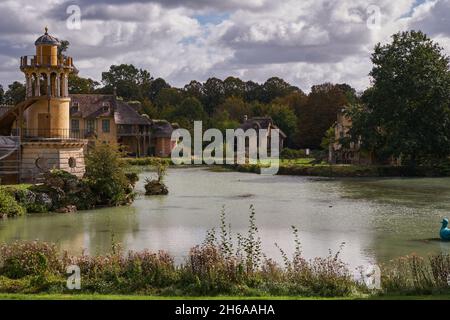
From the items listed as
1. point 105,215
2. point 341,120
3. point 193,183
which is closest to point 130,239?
point 105,215

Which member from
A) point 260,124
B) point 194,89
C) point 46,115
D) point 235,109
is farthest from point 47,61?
point 194,89

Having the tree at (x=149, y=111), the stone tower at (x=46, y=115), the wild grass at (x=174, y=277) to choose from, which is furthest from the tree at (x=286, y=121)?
the wild grass at (x=174, y=277)

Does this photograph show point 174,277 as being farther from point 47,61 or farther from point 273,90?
point 273,90

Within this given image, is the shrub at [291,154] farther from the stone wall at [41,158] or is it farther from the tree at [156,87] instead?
the tree at [156,87]

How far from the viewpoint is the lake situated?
21.5 m

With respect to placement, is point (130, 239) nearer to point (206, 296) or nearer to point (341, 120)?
point (206, 296)

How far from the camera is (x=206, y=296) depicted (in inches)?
514

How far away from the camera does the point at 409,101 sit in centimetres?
5600

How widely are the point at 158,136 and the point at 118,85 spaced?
33.7 m

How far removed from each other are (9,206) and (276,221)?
39.2ft

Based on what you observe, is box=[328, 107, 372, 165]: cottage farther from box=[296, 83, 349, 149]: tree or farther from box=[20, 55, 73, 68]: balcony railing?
box=[20, 55, 73, 68]: balcony railing

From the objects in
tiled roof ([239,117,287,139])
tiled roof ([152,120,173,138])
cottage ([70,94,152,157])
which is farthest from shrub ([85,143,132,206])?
tiled roof ([239,117,287,139])

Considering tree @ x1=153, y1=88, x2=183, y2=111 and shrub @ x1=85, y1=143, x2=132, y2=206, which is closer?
shrub @ x1=85, y1=143, x2=132, y2=206

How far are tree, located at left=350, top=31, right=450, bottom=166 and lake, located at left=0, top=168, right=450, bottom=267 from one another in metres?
11.0
